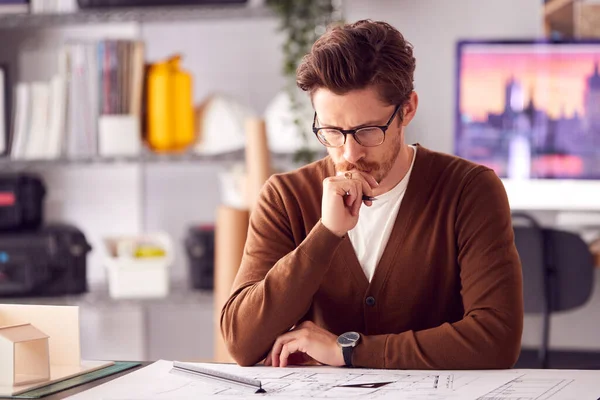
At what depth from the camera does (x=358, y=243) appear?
1632mm

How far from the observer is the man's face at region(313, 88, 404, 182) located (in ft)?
4.98

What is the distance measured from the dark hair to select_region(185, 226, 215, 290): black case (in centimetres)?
155

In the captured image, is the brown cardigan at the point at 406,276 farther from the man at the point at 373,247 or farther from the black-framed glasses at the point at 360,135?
the black-framed glasses at the point at 360,135

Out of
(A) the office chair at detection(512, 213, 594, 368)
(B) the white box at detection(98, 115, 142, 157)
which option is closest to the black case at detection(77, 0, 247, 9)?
(B) the white box at detection(98, 115, 142, 157)

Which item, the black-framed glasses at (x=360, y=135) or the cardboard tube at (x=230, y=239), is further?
the cardboard tube at (x=230, y=239)

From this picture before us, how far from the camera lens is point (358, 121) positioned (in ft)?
4.98

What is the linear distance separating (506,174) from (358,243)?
2137mm

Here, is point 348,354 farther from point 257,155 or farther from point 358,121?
point 257,155

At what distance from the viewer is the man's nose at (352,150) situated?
60.1 inches

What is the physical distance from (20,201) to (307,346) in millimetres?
1944

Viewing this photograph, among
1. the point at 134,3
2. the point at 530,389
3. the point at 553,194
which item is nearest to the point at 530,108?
the point at 553,194

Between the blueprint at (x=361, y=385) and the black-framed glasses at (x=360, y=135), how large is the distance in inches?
16.3

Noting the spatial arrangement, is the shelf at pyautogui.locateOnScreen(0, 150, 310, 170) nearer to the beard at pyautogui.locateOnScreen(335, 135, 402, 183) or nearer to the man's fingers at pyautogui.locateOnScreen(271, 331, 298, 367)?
the beard at pyautogui.locateOnScreen(335, 135, 402, 183)

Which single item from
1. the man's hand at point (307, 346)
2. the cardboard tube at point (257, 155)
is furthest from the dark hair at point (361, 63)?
the cardboard tube at point (257, 155)
